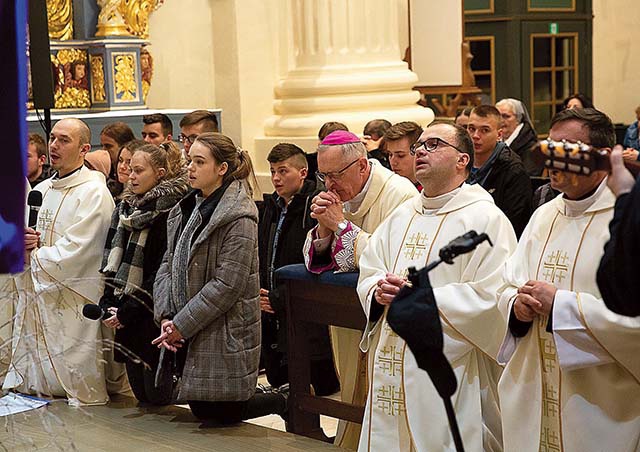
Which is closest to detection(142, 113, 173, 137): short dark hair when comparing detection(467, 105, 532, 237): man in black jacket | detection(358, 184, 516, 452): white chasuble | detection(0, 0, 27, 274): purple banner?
detection(467, 105, 532, 237): man in black jacket

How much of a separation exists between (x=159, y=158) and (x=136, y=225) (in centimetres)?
43

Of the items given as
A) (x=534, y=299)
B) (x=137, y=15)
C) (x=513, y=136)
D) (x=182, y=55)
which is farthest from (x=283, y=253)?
(x=182, y=55)

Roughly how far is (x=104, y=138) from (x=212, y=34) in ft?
11.2

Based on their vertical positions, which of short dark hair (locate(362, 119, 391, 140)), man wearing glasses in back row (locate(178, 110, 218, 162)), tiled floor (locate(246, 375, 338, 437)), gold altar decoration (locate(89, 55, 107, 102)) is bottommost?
tiled floor (locate(246, 375, 338, 437))

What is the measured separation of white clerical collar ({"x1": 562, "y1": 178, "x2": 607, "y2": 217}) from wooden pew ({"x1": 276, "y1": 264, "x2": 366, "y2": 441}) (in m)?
1.36

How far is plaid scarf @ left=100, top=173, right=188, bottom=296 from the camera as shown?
6.26 m

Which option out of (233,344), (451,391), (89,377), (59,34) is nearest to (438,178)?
(233,344)

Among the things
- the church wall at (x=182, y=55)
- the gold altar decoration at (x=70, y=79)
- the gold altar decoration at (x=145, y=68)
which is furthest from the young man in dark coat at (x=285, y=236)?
the church wall at (x=182, y=55)

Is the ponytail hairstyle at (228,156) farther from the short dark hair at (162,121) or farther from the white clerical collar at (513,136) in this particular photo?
the white clerical collar at (513,136)

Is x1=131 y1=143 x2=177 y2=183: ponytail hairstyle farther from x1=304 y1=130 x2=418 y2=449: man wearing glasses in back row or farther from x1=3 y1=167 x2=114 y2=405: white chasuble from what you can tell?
x1=304 y1=130 x2=418 y2=449: man wearing glasses in back row

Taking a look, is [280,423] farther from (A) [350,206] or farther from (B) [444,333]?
(B) [444,333]

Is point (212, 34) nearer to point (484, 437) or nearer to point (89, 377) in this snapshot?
point (89, 377)

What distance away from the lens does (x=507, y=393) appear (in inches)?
169

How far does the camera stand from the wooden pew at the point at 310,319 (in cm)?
538
